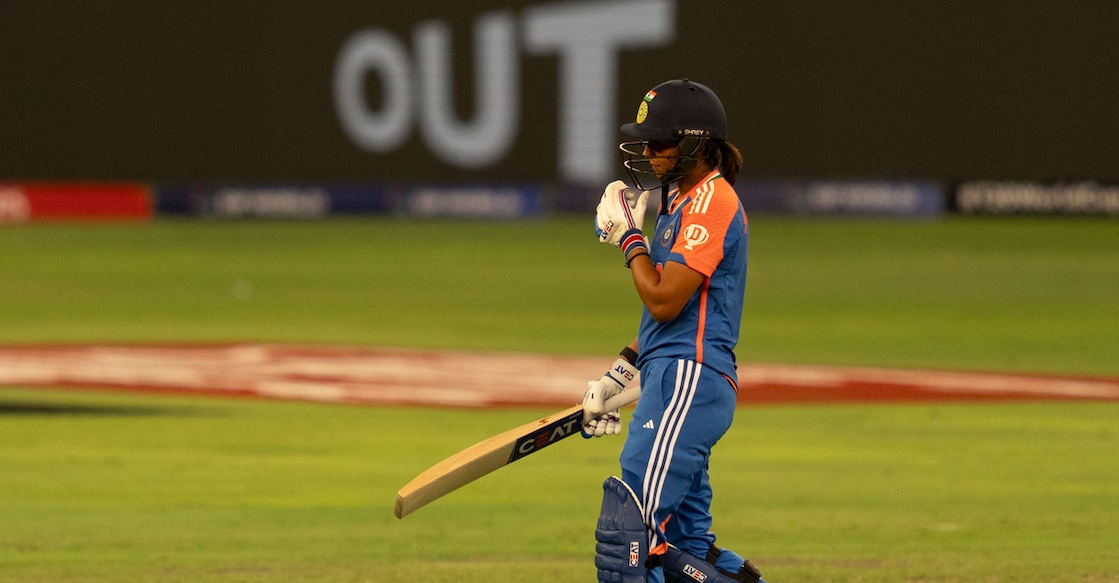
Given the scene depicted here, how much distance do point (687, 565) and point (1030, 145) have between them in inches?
858

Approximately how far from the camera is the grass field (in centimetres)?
742

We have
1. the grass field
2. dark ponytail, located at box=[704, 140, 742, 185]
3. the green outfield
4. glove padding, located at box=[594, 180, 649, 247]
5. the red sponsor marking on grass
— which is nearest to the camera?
glove padding, located at box=[594, 180, 649, 247]

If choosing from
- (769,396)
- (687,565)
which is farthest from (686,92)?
(769,396)

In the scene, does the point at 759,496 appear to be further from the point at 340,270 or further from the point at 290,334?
the point at 340,270

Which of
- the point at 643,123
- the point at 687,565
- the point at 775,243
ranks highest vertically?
the point at 643,123

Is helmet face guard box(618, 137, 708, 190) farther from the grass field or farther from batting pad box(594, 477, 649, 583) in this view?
the grass field

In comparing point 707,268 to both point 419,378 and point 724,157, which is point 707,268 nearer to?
point 724,157

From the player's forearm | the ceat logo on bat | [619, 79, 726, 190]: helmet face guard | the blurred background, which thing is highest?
[619, 79, 726, 190]: helmet face guard

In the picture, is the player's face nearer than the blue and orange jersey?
No

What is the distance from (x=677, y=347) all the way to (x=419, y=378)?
853cm

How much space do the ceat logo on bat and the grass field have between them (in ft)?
6.85

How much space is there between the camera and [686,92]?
5.51 metres

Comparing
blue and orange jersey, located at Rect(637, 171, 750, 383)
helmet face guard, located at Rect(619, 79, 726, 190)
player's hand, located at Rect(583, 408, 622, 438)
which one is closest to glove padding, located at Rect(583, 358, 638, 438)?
player's hand, located at Rect(583, 408, 622, 438)

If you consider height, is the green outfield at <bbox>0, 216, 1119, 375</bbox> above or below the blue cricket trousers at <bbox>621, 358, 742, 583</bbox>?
below
